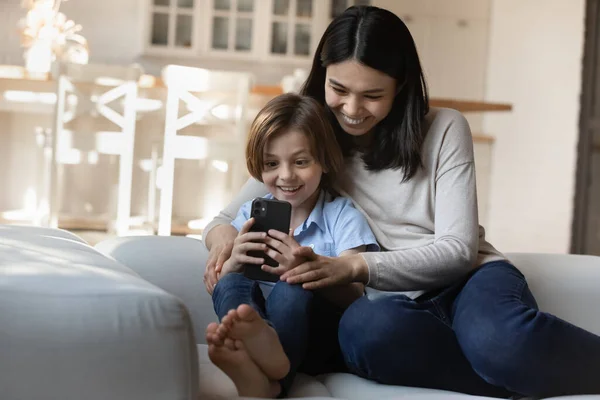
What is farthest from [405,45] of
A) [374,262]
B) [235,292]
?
[235,292]

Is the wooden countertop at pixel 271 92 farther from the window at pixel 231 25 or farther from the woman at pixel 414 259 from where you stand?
the woman at pixel 414 259

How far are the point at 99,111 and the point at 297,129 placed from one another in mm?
3107

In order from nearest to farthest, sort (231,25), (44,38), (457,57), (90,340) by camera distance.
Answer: (90,340) < (44,38) < (457,57) < (231,25)

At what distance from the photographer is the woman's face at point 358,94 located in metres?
1.46

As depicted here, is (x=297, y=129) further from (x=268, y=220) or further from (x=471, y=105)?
(x=471, y=105)

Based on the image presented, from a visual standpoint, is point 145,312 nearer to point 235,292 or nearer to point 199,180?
point 235,292

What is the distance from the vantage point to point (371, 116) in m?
1.49

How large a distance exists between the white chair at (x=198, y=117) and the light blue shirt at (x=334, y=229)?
8.93ft

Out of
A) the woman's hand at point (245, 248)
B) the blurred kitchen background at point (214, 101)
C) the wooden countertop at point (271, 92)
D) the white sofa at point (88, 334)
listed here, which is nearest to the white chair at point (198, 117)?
the blurred kitchen background at point (214, 101)

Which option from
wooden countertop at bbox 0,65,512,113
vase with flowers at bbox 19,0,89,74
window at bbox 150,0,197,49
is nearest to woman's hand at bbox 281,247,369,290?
wooden countertop at bbox 0,65,512,113

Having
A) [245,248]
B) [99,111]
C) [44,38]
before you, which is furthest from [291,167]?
[44,38]

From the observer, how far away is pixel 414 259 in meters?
1.36

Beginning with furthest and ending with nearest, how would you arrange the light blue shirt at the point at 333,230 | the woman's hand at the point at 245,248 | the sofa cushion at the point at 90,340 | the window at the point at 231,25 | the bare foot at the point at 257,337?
the window at the point at 231,25 → the light blue shirt at the point at 333,230 → the woman's hand at the point at 245,248 → the bare foot at the point at 257,337 → the sofa cushion at the point at 90,340

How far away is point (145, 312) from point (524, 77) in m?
4.79
